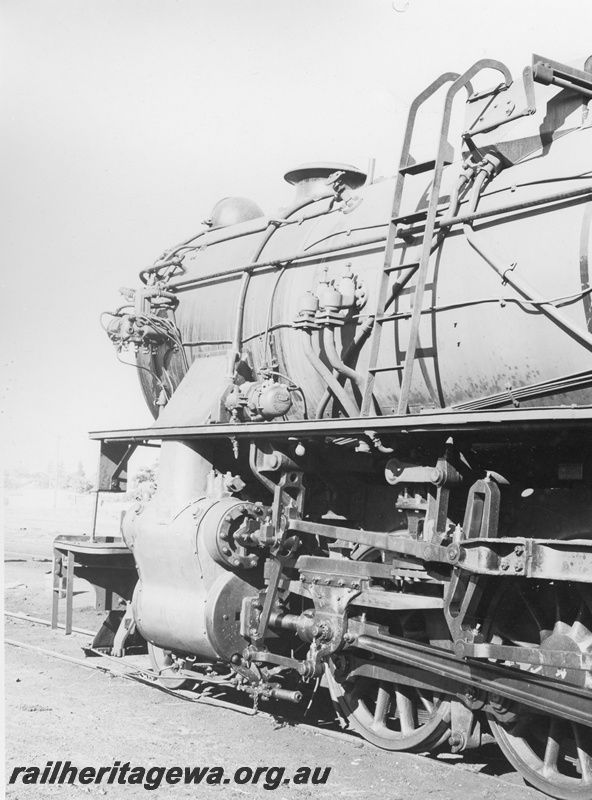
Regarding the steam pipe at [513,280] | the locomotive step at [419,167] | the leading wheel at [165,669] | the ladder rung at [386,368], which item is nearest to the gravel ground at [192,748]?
the leading wheel at [165,669]

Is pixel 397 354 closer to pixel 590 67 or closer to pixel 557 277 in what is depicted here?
pixel 557 277

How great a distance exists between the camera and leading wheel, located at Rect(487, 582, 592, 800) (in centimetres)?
477

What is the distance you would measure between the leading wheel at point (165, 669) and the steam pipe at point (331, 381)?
116 inches

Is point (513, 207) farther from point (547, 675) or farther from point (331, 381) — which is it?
point (547, 675)

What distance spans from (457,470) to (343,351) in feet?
4.67

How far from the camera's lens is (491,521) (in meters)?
4.79

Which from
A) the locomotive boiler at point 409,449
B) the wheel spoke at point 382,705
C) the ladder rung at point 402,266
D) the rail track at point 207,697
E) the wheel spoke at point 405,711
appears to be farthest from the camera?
the wheel spoke at point 382,705

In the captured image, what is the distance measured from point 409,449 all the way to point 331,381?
839 millimetres

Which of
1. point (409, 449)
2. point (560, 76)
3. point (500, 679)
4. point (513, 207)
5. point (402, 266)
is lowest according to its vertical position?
point (500, 679)

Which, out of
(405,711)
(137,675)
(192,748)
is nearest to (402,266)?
(405,711)

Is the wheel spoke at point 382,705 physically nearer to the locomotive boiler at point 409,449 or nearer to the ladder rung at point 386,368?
the locomotive boiler at point 409,449

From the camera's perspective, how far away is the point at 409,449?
5.41 meters

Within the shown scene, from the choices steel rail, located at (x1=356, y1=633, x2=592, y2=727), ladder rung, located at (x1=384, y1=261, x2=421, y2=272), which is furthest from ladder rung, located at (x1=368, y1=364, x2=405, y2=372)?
steel rail, located at (x1=356, y1=633, x2=592, y2=727)

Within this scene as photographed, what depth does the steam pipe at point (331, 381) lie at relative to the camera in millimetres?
5900
